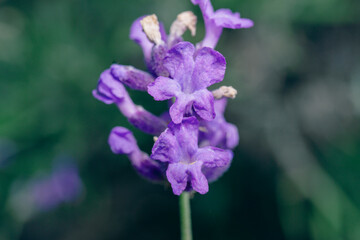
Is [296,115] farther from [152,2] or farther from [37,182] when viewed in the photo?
[37,182]

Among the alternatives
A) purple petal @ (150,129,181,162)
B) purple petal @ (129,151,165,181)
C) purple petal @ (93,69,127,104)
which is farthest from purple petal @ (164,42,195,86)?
purple petal @ (129,151,165,181)

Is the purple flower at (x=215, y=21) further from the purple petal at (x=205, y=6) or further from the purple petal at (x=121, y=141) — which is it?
the purple petal at (x=121, y=141)

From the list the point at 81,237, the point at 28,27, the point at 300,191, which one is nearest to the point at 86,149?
the point at 81,237

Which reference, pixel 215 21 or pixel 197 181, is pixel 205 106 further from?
pixel 215 21

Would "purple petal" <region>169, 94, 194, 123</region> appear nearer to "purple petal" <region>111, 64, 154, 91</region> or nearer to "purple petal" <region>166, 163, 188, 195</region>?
"purple petal" <region>166, 163, 188, 195</region>

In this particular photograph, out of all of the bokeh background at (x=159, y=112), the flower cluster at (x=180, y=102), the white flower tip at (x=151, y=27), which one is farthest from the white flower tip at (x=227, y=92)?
the bokeh background at (x=159, y=112)

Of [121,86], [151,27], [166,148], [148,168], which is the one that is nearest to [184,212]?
[148,168]
